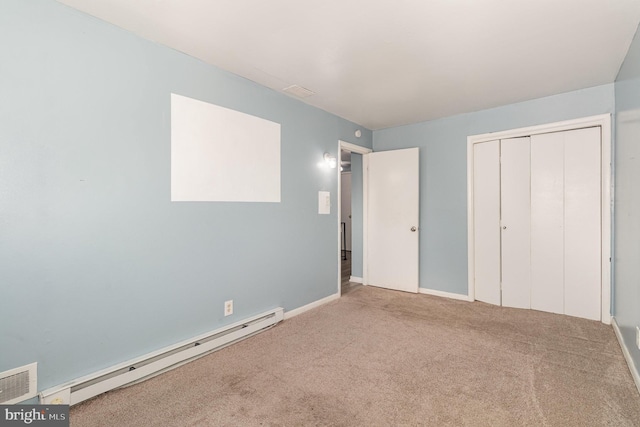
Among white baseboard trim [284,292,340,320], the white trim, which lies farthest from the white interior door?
white baseboard trim [284,292,340,320]

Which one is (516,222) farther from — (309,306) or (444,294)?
(309,306)

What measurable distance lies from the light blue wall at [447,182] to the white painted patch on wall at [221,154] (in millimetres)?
2243

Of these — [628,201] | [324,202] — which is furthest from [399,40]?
[628,201]

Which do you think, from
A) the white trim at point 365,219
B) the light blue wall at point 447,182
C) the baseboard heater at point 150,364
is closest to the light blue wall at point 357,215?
the white trim at point 365,219

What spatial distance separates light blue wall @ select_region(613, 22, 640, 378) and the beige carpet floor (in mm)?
348

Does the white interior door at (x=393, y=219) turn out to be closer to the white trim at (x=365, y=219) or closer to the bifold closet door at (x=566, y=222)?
the white trim at (x=365, y=219)

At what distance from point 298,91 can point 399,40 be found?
1.25 m

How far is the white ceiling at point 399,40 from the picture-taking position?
1865 millimetres

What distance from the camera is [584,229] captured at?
3.20m

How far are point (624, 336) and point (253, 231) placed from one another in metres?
3.31

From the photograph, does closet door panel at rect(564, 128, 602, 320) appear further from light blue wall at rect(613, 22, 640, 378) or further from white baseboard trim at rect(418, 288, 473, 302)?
white baseboard trim at rect(418, 288, 473, 302)

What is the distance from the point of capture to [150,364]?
6.97 feet

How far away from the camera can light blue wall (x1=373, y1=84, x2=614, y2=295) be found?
12.2 ft

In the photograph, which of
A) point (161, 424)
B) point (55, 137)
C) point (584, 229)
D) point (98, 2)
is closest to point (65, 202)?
point (55, 137)
